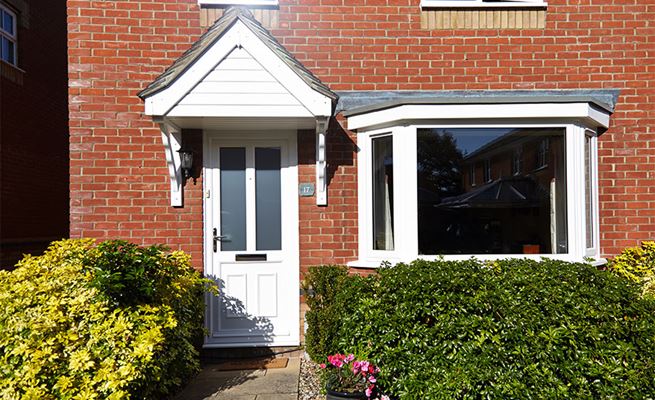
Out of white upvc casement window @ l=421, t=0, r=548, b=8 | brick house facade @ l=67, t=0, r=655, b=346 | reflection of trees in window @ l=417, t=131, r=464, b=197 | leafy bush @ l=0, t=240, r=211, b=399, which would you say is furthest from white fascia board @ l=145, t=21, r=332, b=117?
white upvc casement window @ l=421, t=0, r=548, b=8

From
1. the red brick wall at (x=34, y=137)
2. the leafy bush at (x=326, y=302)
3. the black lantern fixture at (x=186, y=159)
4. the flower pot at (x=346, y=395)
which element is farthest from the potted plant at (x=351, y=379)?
the red brick wall at (x=34, y=137)

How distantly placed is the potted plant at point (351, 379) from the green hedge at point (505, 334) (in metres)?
0.09

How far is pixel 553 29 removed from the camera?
538 cm

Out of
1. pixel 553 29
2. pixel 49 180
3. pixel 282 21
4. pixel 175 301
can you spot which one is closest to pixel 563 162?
pixel 553 29

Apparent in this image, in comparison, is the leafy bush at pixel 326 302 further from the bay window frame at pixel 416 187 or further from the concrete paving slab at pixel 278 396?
the bay window frame at pixel 416 187

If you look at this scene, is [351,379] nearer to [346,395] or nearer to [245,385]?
[346,395]

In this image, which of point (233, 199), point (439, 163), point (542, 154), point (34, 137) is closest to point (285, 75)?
point (233, 199)

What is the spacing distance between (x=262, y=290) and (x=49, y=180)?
6.18m

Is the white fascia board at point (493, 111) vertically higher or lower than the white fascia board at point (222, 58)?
lower

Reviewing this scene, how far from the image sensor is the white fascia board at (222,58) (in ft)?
14.1

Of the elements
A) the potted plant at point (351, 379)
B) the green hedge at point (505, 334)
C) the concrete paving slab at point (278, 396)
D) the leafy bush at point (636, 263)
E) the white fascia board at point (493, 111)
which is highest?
the white fascia board at point (493, 111)

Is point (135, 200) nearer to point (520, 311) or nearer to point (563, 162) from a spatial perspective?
point (520, 311)

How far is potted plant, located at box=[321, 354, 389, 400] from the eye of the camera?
342 cm

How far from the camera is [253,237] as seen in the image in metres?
5.24
